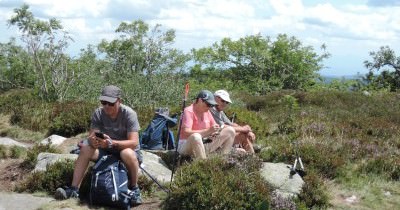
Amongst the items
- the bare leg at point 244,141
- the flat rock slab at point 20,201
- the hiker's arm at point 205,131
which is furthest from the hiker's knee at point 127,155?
the bare leg at point 244,141

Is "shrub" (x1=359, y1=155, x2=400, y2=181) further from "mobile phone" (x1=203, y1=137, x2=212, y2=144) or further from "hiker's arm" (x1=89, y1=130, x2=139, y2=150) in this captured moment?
"hiker's arm" (x1=89, y1=130, x2=139, y2=150)

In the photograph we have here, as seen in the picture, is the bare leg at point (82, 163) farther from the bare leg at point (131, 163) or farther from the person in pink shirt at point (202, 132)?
the person in pink shirt at point (202, 132)

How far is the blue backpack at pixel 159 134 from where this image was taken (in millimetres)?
8906

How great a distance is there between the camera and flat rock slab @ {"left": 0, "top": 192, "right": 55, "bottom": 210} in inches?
257

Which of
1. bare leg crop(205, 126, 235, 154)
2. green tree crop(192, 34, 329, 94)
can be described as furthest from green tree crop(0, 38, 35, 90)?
bare leg crop(205, 126, 235, 154)

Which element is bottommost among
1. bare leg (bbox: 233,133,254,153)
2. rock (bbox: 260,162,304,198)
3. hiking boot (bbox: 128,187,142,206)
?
hiking boot (bbox: 128,187,142,206)

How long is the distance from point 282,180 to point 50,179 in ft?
9.57

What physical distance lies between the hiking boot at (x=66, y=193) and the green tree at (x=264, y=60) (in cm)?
2496

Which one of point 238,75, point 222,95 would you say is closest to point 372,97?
point 222,95

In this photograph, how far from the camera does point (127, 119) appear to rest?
6.98 metres

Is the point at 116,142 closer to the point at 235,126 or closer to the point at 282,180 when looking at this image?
the point at 282,180

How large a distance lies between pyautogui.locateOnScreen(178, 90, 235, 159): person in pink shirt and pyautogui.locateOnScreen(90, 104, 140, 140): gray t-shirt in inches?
37.2

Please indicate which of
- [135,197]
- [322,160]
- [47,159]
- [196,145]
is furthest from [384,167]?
[47,159]

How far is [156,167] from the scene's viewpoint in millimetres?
7957
